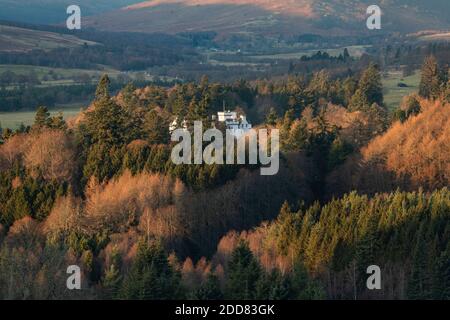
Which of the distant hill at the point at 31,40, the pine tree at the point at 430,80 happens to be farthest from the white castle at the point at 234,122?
the distant hill at the point at 31,40

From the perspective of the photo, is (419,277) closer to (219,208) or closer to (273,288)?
(273,288)

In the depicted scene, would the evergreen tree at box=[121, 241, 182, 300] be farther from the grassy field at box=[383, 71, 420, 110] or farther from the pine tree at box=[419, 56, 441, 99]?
the grassy field at box=[383, 71, 420, 110]

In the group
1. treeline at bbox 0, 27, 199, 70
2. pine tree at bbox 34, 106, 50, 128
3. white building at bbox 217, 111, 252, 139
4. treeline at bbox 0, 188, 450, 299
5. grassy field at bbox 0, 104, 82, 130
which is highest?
pine tree at bbox 34, 106, 50, 128

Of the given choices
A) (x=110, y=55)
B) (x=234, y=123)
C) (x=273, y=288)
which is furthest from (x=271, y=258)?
(x=110, y=55)

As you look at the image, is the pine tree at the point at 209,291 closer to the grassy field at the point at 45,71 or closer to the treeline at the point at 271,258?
the treeline at the point at 271,258

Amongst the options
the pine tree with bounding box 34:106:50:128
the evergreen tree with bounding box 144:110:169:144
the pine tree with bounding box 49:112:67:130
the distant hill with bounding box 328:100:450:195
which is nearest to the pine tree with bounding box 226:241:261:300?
the distant hill with bounding box 328:100:450:195
